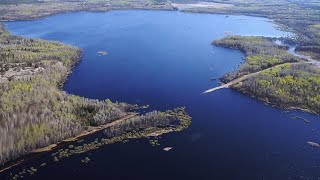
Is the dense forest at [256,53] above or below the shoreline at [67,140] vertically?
above

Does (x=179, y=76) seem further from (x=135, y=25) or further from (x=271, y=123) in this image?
(x=135, y=25)

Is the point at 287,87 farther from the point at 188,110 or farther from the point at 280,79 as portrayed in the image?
the point at 188,110

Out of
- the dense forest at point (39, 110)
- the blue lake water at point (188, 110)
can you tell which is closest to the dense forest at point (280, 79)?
the blue lake water at point (188, 110)

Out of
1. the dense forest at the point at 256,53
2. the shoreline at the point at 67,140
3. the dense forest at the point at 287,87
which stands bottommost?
the shoreline at the point at 67,140

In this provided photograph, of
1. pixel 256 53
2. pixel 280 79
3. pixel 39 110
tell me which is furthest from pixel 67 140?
pixel 256 53

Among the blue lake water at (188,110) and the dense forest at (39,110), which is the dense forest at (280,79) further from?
the dense forest at (39,110)

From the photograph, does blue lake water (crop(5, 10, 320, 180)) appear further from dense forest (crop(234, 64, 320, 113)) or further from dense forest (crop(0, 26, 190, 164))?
dense forest (crop(0, 26, 190, 164))
